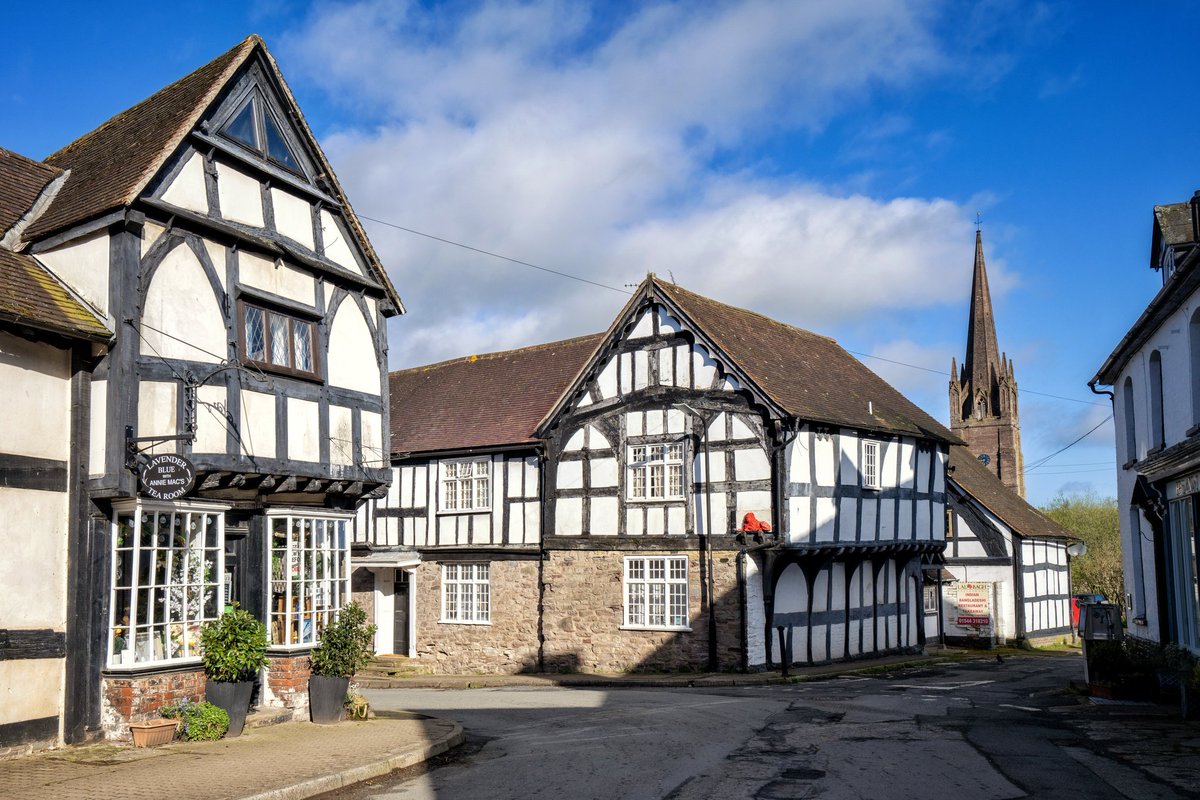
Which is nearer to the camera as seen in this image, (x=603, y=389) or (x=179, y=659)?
(x=179, y=659)

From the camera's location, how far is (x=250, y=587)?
14.6m

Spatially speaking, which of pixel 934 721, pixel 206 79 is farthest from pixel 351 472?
pixel 934 721

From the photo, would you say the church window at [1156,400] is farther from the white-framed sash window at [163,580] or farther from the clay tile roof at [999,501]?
the clay tile roof at [999,501]

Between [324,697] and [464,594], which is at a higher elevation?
[464,594]

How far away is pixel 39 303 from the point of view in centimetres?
1205

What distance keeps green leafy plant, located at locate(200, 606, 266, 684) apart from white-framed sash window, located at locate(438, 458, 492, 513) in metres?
15.6

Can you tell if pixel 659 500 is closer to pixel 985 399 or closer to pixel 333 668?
pixel 333 668

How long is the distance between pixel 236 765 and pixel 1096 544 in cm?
5529

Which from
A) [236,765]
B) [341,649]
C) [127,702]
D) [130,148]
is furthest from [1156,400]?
[130,148]

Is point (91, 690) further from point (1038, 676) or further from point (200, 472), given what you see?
point (1038, 676)

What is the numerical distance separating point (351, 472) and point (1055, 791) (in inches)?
399

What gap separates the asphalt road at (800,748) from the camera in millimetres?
10219

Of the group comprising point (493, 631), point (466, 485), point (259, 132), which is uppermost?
point (259, 132)

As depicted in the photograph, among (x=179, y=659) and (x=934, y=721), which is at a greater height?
(x=179, y=659)
